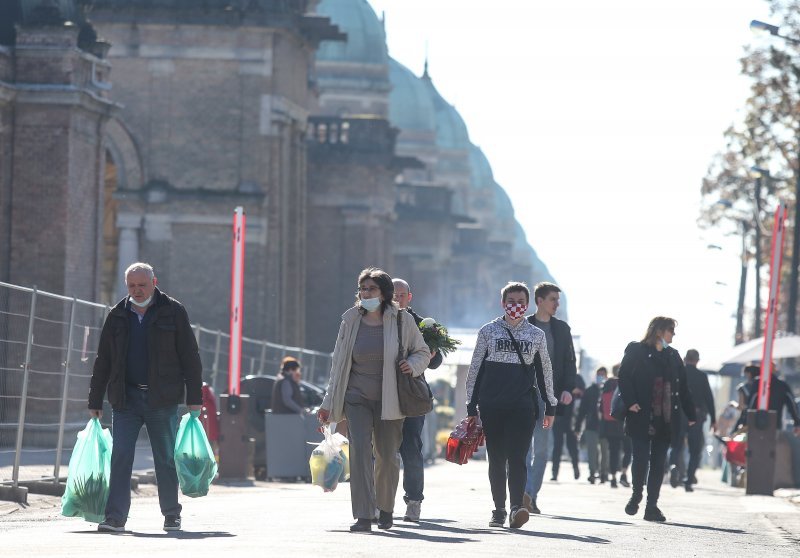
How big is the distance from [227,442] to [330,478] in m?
7.88

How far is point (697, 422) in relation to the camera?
86.9 ft

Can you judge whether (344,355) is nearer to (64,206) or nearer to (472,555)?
(472,555)

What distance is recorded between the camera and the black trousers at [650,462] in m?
17.4

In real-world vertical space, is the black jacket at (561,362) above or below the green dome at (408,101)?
below

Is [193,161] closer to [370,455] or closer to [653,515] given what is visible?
[653,515]

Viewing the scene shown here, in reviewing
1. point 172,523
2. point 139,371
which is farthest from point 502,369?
point 139,371

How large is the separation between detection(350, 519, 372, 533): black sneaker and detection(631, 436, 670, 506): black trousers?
3773 mm

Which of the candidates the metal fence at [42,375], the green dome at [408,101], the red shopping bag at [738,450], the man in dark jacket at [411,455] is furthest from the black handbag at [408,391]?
the green dome at [408,101]

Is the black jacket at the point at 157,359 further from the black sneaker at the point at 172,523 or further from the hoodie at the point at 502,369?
the hoodie at the point at 502,369

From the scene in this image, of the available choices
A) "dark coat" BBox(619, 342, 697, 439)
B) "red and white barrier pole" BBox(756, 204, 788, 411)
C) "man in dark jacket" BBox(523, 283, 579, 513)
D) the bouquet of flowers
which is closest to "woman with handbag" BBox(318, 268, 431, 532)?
the bouquet of flowers

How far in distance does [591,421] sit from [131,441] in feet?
49.8

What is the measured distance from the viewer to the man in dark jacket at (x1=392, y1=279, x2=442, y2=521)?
51.2 feet

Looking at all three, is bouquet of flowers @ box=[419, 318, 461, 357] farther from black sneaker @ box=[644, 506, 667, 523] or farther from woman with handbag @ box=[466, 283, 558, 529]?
black sneaker @ box=[644, 506, 667, 523]

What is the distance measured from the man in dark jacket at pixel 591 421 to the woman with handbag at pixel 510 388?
1290 centimetres
